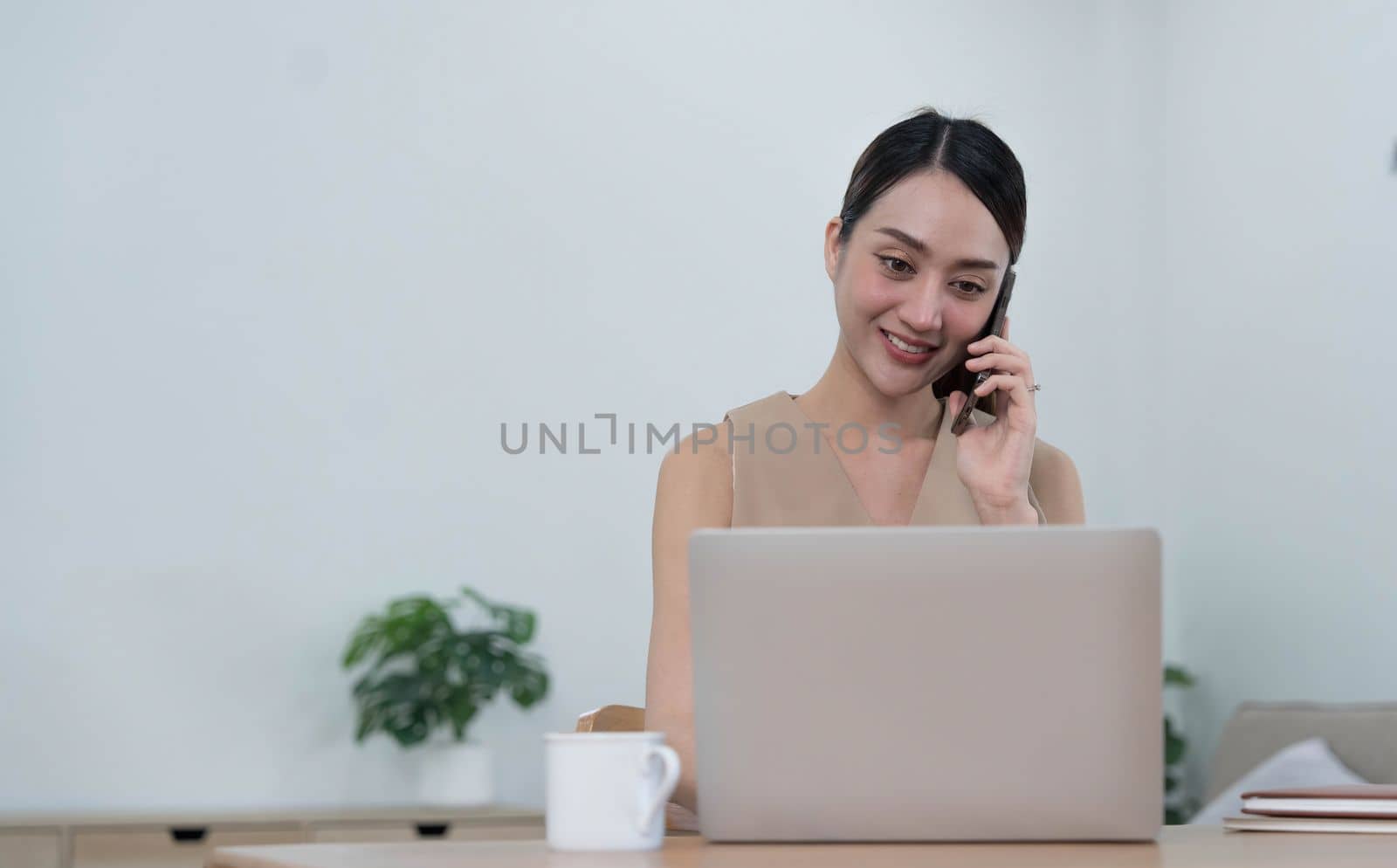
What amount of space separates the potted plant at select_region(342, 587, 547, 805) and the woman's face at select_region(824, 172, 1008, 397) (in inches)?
82.7

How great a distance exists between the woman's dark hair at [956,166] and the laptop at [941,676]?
994 mm

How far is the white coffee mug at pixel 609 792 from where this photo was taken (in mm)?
1058

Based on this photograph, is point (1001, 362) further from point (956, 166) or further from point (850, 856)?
point (850, 856)

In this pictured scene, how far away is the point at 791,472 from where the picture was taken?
6.46ft

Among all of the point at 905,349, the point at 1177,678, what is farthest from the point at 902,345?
the point at 1177,678

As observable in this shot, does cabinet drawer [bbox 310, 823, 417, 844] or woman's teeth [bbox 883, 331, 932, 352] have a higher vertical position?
woman's teeth [bbox 883, 331, 932, 352]

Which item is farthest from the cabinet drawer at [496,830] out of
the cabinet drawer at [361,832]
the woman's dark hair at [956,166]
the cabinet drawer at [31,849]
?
the woman's dark hair at [956,166]

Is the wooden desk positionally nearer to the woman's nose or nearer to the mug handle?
the mug handle

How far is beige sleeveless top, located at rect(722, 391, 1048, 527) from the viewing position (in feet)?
6.40

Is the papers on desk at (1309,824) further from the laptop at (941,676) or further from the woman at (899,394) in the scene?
the woman at (899,394)

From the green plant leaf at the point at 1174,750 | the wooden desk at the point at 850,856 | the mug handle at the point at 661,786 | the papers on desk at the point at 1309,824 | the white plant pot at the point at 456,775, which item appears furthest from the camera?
the green plant leaf at the point at 1174,750

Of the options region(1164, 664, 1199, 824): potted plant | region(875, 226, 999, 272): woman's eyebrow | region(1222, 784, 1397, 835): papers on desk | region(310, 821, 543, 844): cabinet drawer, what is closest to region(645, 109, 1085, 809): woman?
region(875, 226, 999, 272): woman's eyebrow

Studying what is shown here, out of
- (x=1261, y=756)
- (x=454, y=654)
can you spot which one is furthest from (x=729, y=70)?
(x=1261, y=756)

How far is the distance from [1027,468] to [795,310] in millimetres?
2643
